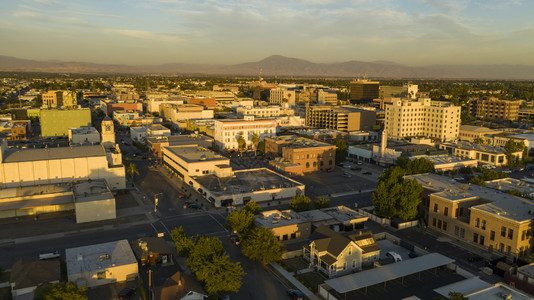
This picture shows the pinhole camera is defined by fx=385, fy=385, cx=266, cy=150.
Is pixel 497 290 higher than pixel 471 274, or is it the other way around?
pixel 497 290

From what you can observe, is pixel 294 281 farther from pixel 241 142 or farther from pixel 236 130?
pixel 236 130

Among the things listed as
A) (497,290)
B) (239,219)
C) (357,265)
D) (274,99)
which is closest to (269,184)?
(239,219)

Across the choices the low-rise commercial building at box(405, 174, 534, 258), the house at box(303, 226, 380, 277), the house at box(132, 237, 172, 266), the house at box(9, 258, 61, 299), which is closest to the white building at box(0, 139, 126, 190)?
the house at box(132, 237, 172, 266)

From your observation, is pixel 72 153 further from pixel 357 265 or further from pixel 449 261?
pixel 449 261

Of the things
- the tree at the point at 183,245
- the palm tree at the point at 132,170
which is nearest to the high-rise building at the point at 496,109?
the palm tree at the point at 132,170

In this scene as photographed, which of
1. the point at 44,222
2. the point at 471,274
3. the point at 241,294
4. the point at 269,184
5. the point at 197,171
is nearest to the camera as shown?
the point at 241,294

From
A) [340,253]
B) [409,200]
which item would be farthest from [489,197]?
[340,253]

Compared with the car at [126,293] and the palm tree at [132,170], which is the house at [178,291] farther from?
the palm tree at [132,170]
